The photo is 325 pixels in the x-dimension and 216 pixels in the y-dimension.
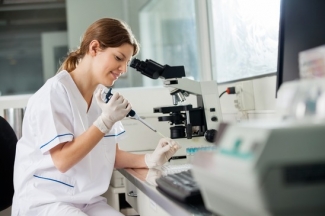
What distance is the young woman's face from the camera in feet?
5.65

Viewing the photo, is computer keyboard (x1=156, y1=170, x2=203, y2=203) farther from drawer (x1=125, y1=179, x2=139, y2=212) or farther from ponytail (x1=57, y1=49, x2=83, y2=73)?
ponytail (x1=57, y1=49, x2=83, y2=73)

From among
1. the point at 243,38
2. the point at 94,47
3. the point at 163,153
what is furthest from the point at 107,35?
Result: the point at 243,38

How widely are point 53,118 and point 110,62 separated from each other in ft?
1.12

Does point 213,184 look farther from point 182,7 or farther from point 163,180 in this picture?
point 182,7

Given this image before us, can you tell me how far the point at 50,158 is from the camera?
5.22 ft

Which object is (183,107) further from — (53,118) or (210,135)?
(53,118)

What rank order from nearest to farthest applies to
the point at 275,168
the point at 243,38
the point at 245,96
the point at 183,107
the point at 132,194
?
the point at 275,168 < the point at 132,194 < the point at 183,107 < the point at 245,96 < the point at 243,38

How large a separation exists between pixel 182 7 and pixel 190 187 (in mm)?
2217

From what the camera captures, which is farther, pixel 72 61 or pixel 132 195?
pixel 72 61

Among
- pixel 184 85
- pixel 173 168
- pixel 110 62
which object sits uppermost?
pixel 110 62

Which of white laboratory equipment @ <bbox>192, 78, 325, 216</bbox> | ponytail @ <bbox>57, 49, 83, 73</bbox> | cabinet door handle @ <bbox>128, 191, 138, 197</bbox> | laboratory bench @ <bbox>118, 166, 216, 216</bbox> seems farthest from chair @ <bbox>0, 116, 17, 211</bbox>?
white laboratory equipment @ <bbox>192, 78, 325, 216</bbox>

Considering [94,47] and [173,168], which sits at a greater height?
[94,47]

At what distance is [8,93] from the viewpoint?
271 centimetres

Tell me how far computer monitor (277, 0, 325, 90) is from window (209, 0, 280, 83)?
543 mm
